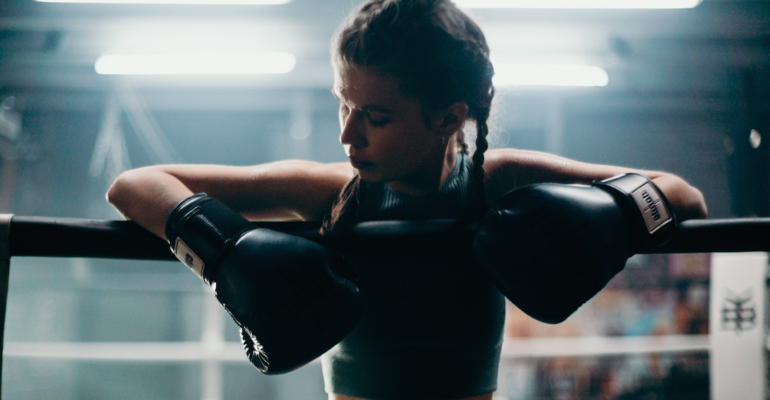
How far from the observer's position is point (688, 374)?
6.71 ft

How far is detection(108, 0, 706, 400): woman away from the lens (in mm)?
480

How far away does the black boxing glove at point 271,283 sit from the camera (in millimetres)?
394

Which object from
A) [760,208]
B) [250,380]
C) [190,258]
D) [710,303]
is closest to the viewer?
[190,258]

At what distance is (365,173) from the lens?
0.49 metres

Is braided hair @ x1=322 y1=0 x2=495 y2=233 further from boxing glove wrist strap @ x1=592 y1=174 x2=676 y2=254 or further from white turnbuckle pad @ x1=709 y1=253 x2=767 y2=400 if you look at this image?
white turnbuckle pad @ x1=709 y1=253 x2=767 y2=400

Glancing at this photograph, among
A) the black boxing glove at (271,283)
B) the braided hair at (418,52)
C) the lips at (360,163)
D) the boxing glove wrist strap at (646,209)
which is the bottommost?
the black boxing glove at (271,283)

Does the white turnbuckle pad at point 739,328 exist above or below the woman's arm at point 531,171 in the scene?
below

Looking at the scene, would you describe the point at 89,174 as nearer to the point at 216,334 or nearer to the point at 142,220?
the point at 216,334

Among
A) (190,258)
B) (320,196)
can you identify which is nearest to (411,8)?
(320,196)

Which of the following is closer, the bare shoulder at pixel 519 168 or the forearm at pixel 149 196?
the forearm at pixel 149 196

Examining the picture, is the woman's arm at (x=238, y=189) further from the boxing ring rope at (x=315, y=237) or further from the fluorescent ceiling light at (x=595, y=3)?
the fluorescent ceiling light at (x=595, y=3)

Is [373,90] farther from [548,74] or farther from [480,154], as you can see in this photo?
[548,74]

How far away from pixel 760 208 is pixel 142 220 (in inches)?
114

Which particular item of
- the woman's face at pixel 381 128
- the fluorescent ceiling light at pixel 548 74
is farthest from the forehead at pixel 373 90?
the fluorescent ceiling light at pixel 548 74
